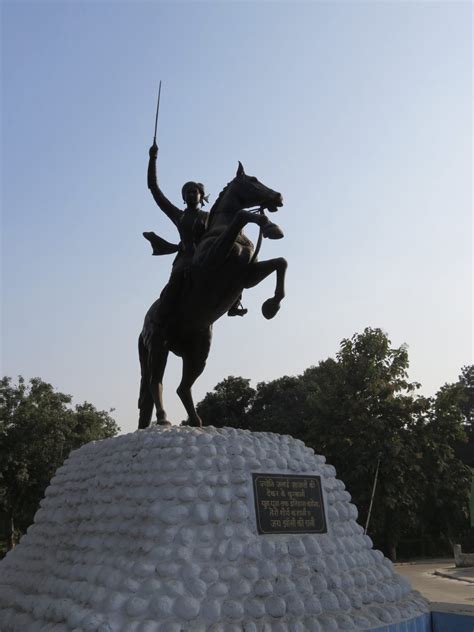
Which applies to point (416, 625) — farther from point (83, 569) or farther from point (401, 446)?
point (401, 446)

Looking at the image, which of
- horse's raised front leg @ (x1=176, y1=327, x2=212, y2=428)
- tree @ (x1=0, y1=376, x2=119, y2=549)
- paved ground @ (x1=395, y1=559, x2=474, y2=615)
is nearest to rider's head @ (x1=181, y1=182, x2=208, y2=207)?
horse's raised front leg @ (x1=176, y1=327, x2=212, y2=428)

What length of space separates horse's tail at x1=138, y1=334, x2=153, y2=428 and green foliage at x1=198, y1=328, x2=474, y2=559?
14.2m

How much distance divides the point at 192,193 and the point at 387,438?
51.8ft

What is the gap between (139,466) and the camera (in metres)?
6.58

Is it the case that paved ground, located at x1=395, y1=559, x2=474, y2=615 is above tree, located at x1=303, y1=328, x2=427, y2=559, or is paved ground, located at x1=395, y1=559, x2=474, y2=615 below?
below

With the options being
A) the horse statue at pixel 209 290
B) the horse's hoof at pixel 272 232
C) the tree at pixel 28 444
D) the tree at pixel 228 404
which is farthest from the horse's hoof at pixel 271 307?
the tree at pixel 228 404

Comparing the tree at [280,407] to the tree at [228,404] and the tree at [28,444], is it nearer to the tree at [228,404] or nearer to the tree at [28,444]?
the tree at [228,404]

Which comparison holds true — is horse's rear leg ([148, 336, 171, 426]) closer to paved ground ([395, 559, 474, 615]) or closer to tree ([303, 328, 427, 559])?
paved ground ([395, 559, 474, 615])

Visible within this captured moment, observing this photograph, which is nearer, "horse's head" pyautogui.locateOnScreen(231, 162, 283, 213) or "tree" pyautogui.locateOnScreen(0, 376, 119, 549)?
"horse's head" pyautogui.locateOnScreen(231, 162, 283, 213)

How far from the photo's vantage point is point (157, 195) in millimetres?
9250

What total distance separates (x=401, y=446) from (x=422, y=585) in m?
5.29

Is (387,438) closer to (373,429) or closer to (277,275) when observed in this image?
(373,429)

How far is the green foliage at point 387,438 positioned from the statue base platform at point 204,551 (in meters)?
15.1

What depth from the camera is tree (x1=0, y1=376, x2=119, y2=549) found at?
2389 cm
